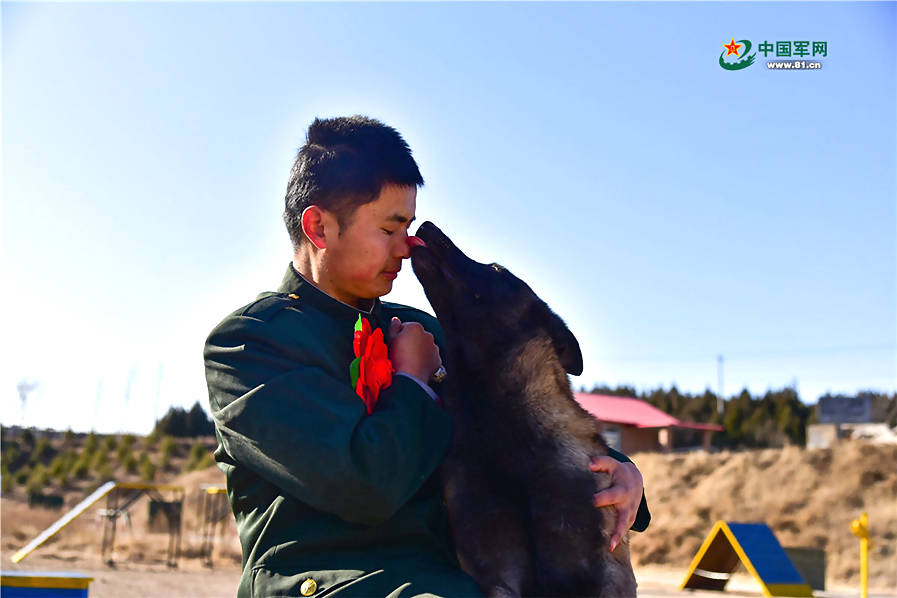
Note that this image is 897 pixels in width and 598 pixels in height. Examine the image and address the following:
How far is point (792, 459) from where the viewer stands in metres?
25.4

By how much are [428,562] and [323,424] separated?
507mm

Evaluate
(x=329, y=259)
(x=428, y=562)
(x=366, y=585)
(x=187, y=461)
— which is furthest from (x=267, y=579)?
(x=187, y=461)

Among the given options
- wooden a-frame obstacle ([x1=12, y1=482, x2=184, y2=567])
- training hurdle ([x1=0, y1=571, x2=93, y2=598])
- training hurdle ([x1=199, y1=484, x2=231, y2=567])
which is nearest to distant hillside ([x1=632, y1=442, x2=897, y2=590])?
training hurdle ([x1=199, y1=484, x2=231, y2=567])

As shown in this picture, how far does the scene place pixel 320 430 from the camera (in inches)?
84.3

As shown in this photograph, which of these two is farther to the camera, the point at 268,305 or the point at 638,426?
the point at 638,426

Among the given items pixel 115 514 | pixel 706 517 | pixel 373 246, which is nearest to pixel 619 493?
pixel 373 246

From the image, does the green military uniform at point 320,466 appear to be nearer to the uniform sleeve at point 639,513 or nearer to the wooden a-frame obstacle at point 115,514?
the uniform sleeve at point 639,513

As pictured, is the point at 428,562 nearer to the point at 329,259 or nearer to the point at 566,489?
the point at 566,489

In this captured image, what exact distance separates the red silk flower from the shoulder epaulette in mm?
224

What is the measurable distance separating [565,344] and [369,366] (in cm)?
68

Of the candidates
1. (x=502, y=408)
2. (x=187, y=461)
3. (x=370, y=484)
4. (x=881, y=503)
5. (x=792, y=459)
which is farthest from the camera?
(x=187, y=461)

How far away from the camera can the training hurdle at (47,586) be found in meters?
5.14

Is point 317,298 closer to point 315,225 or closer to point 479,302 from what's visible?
point 315,225

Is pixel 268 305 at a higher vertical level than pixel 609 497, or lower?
higher
